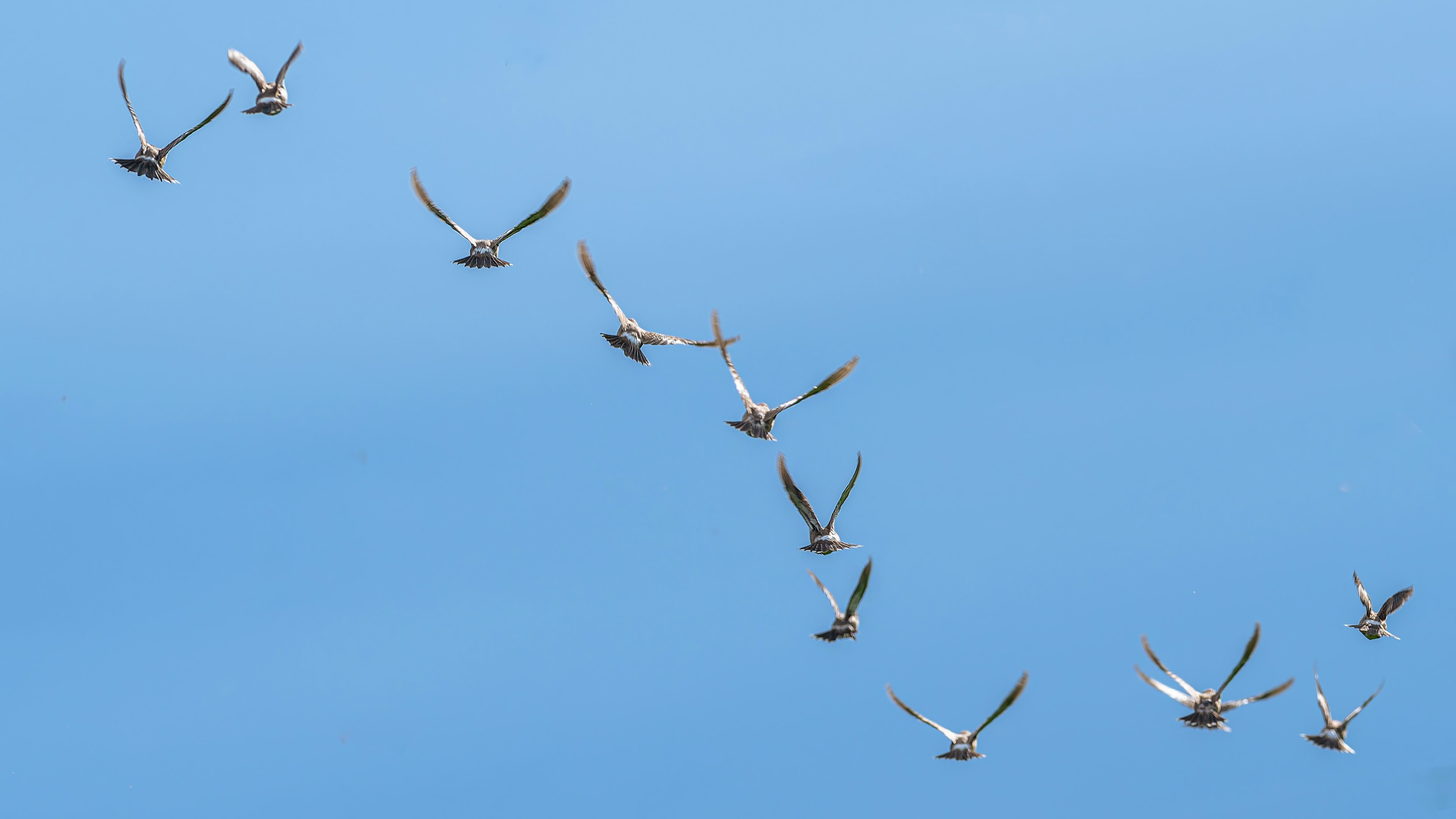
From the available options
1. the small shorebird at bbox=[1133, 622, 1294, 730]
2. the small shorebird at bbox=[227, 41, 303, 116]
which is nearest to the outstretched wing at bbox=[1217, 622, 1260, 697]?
the small shorebird at bbox=[1133, 622, 1294, 730]

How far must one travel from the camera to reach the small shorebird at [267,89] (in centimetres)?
2002

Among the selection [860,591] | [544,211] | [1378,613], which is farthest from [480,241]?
[1378,613]

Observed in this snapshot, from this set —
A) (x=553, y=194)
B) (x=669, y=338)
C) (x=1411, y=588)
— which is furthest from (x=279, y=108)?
(x=1411, y=588)

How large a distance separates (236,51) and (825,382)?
12.9 m

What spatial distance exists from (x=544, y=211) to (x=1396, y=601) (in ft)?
63.2

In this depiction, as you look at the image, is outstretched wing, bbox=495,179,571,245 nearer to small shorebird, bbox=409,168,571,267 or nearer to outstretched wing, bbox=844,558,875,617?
small shorebird, bbox=409,168,571,267

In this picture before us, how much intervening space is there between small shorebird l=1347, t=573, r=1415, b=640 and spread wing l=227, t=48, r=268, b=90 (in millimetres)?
24352

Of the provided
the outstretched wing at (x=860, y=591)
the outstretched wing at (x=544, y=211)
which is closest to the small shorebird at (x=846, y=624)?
the outstretched wing at (x=860, y=591)

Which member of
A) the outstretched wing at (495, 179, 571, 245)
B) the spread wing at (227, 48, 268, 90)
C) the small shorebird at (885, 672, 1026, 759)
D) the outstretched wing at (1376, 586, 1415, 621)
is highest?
the spread wing at (227, 48, 268, 90)

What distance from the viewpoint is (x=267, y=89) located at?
2041 centimetres

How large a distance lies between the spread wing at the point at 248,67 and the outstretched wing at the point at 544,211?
17.9 feet

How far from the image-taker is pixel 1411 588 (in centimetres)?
2245

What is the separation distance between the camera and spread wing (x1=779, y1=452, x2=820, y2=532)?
63.2ft

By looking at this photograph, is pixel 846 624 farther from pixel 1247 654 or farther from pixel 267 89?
pixel 267 89
